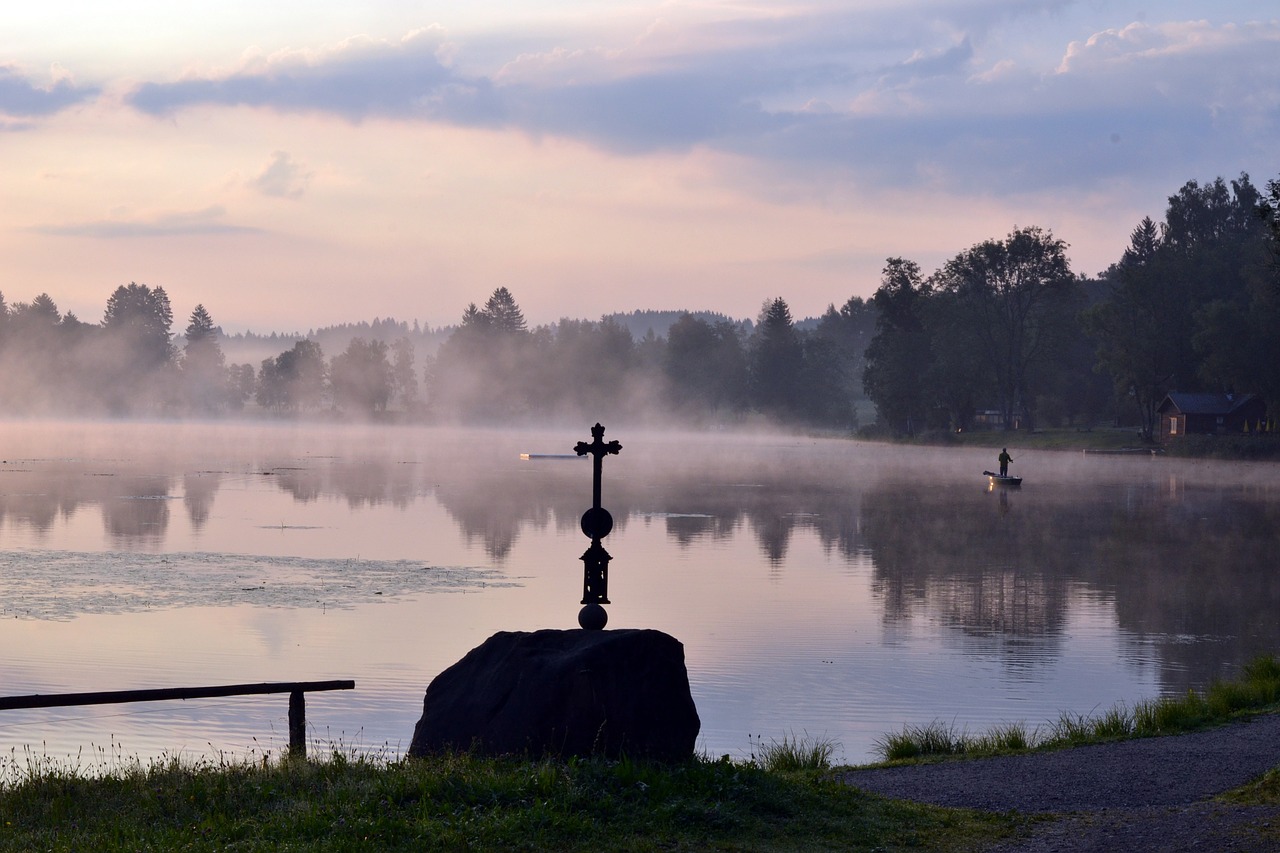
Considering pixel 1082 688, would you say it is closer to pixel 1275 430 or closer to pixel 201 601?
pixel 201 601

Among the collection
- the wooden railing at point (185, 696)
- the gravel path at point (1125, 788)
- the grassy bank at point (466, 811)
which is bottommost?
the gravel path at point (1125, 788)

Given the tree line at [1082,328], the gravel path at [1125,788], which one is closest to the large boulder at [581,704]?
the gravel path at [1125,788]

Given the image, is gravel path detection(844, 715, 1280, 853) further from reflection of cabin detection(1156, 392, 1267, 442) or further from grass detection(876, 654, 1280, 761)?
reflection of cabin detection(1156, 392, 1267, 442)

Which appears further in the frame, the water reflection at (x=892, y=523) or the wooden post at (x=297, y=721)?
the water reflection at (x=892, y=523)

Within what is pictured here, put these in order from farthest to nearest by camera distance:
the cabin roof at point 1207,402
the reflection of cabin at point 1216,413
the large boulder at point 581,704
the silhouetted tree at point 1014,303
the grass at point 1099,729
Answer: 1. the silhouetted tree at point 1014,303
2. the reflection of cabin at point 1216,413
3. the cabin roof at point 1207,402
4. the grass at point 1099,729
5. the large boulder at point 581,704

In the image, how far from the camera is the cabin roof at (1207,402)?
4712 inches

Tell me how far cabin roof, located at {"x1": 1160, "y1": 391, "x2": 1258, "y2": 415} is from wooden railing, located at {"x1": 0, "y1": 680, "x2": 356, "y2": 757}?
116m

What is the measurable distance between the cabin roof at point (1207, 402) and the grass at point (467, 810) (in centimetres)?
11550

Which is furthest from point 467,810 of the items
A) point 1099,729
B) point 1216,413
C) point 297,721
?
point 1216,413

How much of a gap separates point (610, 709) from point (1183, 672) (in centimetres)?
1564

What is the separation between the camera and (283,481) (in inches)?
2921

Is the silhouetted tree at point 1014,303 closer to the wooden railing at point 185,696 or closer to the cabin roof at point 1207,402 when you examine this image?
the cabin roof at point 1207,402

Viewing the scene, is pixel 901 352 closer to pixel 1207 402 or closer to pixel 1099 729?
pixel 1207 402

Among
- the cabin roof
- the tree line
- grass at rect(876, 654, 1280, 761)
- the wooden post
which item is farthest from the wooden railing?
the cabin roof
